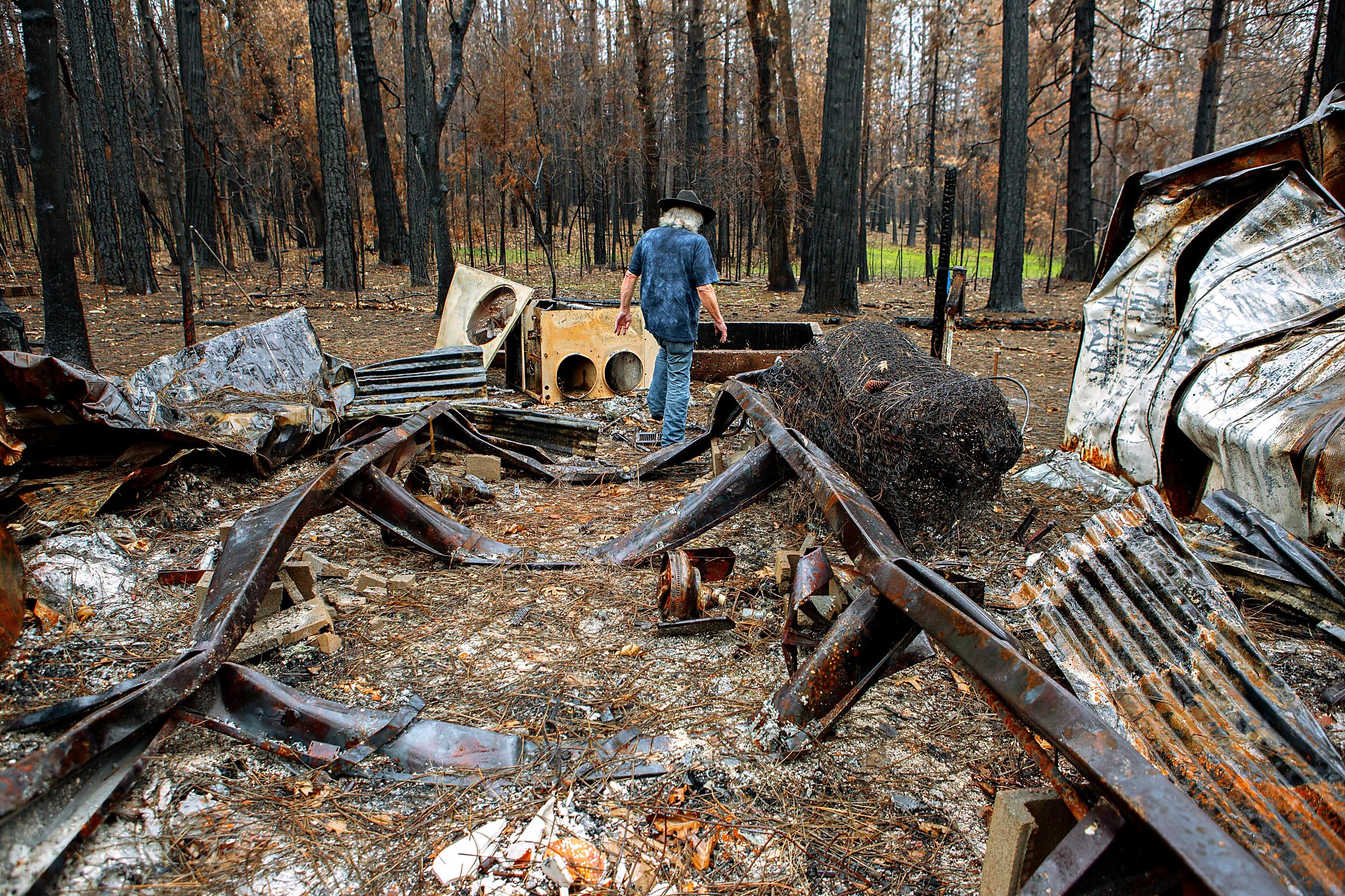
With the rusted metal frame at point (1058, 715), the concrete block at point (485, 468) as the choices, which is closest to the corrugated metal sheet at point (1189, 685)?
the rusted metal frame at point (1058, 715)

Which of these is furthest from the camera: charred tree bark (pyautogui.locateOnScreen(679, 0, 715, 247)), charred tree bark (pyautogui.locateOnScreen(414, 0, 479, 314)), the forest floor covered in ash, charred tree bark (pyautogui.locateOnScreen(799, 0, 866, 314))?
charred tree bark (pyautogui.locateOnScreen(679, 0, 715, 247))

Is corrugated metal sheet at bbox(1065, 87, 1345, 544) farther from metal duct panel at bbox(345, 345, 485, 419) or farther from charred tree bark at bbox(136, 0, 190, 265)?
charred tree bark at bbox(136, 0, 190, 265)

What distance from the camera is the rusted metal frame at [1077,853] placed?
1.44 metres

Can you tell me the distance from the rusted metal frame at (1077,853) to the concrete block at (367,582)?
2993mm

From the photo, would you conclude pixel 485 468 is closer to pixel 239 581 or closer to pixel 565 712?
pixel 239 581

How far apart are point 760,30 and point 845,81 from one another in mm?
4398

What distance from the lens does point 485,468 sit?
5320 millimetres

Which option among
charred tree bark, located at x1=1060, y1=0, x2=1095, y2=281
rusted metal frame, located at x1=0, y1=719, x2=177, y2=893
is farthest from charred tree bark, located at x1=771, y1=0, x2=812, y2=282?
rusted metal frame, located at x1=0, y1=719, x2=177, y2=893

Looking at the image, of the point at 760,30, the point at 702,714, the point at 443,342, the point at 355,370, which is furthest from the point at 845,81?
the point at 702,714

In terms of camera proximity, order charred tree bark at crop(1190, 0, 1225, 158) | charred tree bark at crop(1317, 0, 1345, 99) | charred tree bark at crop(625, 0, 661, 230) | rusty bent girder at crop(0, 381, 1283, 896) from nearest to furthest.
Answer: rusty bent girder at crop(0, 381, 1283, 896) < charred tree bark at crop(1317, 0, 1345, 99) < charred tree bark at crop(625, 0, 661, 230) < charred tree bark at crop(1190, 0, 1225, 158)

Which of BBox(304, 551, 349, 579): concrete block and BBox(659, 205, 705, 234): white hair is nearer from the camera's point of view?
BBox(304, 551, 349, 579): concrete block

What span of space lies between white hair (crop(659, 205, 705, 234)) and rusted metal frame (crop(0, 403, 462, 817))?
3792mm

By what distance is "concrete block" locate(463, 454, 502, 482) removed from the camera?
531 cm

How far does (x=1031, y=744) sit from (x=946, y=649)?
0.27m
